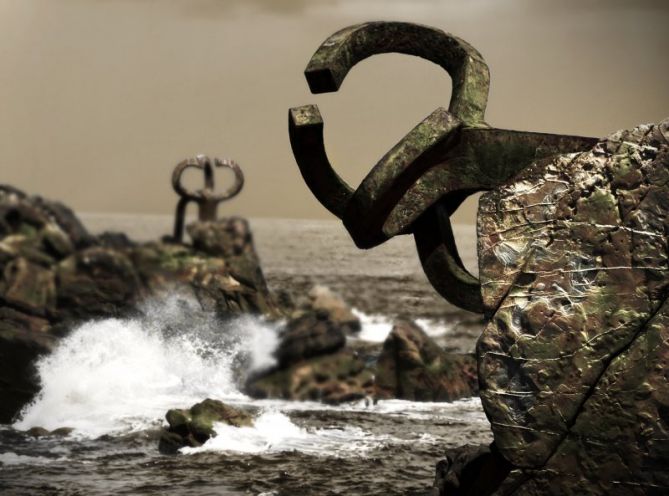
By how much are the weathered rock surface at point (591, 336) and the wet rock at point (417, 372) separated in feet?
27.4

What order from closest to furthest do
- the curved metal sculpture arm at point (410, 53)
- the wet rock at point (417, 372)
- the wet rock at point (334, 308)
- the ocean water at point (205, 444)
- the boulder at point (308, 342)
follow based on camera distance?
the curved metal sculpture arm at point (410, 53), the ocean water at point (205, 444), the wet rock at point (417, 372), the boulder at point (308, 342), the wet rock at point (334, 308)

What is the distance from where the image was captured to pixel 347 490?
25.2 ft

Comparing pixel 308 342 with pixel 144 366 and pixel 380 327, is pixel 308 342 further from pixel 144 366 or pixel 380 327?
pixel 380 327

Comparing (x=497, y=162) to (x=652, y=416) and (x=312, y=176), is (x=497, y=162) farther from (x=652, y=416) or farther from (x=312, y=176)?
(x=652, y=416)

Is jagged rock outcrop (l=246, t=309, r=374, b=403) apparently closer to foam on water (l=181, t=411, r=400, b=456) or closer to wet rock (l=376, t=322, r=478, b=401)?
wet rock (l=376, t=322, r=478, b=401)

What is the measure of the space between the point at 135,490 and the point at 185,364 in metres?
6.21

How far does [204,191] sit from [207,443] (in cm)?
861

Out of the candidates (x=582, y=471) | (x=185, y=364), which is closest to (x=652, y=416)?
(x=582, y=471)

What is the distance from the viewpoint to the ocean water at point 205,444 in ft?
26.5

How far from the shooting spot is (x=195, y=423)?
373 inches

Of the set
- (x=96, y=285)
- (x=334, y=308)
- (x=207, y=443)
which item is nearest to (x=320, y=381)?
(x=207, y=443)

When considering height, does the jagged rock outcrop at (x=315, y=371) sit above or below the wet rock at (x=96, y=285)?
below

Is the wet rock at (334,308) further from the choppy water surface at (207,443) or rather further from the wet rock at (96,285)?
the wet rock at (96,285)

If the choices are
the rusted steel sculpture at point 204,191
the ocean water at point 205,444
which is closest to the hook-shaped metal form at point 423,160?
the ocean water at point 205,444
